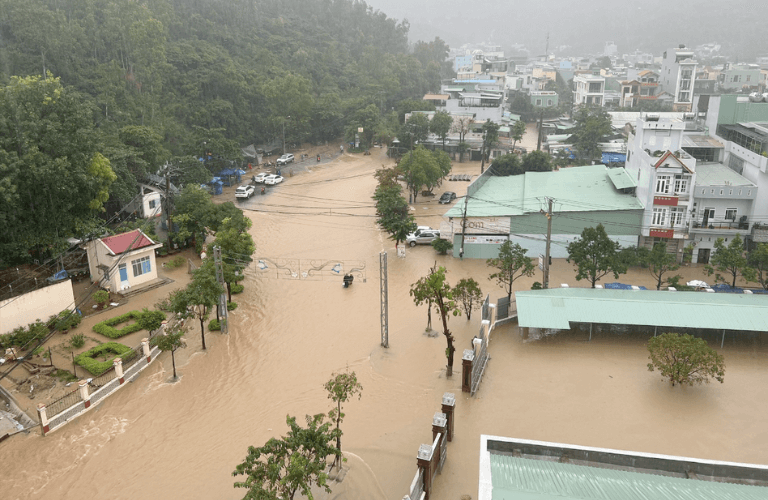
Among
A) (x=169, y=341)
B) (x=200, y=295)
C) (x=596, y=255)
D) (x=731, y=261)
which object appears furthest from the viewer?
(x=731, y=261)

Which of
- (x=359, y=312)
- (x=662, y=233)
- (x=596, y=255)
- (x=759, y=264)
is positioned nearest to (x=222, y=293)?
(x=359, y=312)

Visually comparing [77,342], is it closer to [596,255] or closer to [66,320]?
[66,320]

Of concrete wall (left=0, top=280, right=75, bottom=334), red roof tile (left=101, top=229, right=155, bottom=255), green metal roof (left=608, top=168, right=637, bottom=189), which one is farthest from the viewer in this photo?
green metal roof (left=608, top=168, right=637, bottom=189)

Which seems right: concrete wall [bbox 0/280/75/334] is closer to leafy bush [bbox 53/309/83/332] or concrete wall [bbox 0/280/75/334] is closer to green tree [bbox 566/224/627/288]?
leafy bush [bbox 53/309/83/332]

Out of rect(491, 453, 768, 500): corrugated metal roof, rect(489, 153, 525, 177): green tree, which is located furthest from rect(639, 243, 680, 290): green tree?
rect(489, 153, 525, 177): green tree

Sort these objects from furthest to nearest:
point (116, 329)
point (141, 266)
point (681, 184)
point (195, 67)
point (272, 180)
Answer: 1. point (195, 67)
2. point (272, 180)
3. point (681, 184)
4. point (141, 266)
5. point (116, 329)

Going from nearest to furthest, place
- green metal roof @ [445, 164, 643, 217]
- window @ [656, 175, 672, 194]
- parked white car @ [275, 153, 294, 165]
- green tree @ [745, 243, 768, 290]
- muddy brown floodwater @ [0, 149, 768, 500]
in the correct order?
muddy brown floodwater @ [0, 149, 768, 500] → green tree @ [745, 243, 768, 290] → window @ [656, 175, 672, 194] → green metal roof @ [445, 164, 643, 217] → parked white car @ [275, 153, 294, 165]

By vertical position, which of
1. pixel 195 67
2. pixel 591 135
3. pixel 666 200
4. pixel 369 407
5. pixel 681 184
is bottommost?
pixel 369 407

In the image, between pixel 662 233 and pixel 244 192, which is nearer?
pixel 662 233

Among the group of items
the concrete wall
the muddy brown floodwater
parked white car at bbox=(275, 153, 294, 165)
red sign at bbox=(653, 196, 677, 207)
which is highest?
red sign at bbox=(653, 196, 677, 207)
